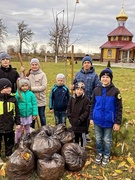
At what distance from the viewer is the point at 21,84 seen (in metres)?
3.70

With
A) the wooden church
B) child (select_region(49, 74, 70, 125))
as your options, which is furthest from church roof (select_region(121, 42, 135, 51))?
child (select_region(49, 74, 70, 125))

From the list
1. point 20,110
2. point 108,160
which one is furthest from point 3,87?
point 108,160

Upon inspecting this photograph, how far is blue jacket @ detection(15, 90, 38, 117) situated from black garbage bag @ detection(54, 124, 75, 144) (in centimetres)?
56

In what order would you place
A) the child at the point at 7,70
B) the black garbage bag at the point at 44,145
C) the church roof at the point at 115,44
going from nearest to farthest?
the black garbage bag at the point at 44,145, the child at the point at 7,70, the church roof at the point at 115,44

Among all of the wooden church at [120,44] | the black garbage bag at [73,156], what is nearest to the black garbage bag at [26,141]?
the black garbage bag at [73,156]

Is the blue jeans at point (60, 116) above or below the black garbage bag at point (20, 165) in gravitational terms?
above

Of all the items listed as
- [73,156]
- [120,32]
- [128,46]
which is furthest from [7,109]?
[120,32]

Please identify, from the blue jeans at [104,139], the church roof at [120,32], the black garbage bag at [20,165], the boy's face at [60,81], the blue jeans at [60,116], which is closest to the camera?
the black garbage bag at [20,165]

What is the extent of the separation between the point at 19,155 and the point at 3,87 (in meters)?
1.10

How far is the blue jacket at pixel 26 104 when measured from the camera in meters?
3.78

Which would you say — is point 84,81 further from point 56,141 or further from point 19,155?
point 19,155

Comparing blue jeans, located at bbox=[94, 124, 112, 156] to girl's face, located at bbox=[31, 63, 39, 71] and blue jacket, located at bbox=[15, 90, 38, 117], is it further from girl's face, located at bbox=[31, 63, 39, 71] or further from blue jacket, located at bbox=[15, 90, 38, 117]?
girl's face, located at bbox=[31, 63, 39, 71]

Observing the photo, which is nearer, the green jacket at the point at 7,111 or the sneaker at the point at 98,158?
the green jacket at the point at 7,111

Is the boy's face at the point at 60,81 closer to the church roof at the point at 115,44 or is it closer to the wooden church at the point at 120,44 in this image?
the wooden church at the point at 120,44
